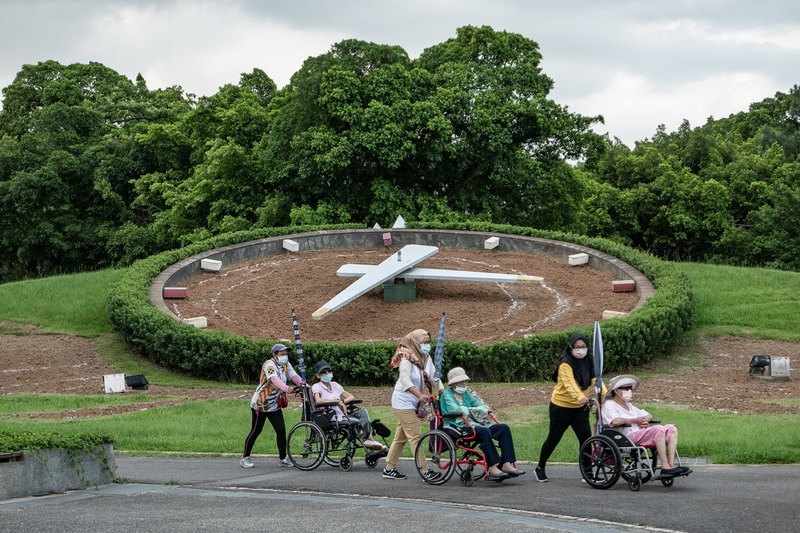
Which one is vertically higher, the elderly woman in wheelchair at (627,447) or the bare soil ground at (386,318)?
the bare soil ground at (386,318)

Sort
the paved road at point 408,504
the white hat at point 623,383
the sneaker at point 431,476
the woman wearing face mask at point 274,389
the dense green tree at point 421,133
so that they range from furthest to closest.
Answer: the dense green tree at point 421,133
the woman wearing face mask at point 274,389
the sneaker at point 431,476
the white hat at point 623,383
the paved road at point 408,504

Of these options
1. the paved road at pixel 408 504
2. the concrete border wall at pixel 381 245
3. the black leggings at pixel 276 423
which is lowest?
the paved road at pixel 408 504

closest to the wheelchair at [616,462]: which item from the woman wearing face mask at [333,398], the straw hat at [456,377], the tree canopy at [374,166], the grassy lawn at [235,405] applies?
the straw hat at [456,377]

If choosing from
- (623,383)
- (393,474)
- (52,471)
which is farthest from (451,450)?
(52,471)

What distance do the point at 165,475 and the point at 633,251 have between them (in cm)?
2111

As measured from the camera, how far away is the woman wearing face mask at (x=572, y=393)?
13.4 m

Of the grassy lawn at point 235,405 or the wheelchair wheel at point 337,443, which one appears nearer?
the wheelchair wheel at point 337,443

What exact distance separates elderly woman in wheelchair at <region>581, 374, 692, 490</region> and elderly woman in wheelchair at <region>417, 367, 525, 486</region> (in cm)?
95

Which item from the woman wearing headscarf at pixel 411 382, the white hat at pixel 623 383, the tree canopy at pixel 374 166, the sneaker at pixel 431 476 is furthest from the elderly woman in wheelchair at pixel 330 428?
the tree canopy at pixel 374 166

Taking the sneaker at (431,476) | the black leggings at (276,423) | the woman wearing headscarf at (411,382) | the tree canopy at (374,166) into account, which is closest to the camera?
the sneaker at (431,476)

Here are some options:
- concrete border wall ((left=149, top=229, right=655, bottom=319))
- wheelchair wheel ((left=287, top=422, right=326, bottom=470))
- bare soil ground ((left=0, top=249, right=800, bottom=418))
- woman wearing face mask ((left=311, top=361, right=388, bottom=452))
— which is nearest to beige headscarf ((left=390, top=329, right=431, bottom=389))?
woman wearing face mask ((left=311, top=361, right=388, bottom=452))

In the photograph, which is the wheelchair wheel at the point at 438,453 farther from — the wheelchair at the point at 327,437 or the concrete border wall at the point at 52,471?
the concrete border wall at the point at 52,471

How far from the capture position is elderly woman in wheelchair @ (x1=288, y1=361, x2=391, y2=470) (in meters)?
15.2

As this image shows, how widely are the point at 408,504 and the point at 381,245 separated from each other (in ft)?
78.4
